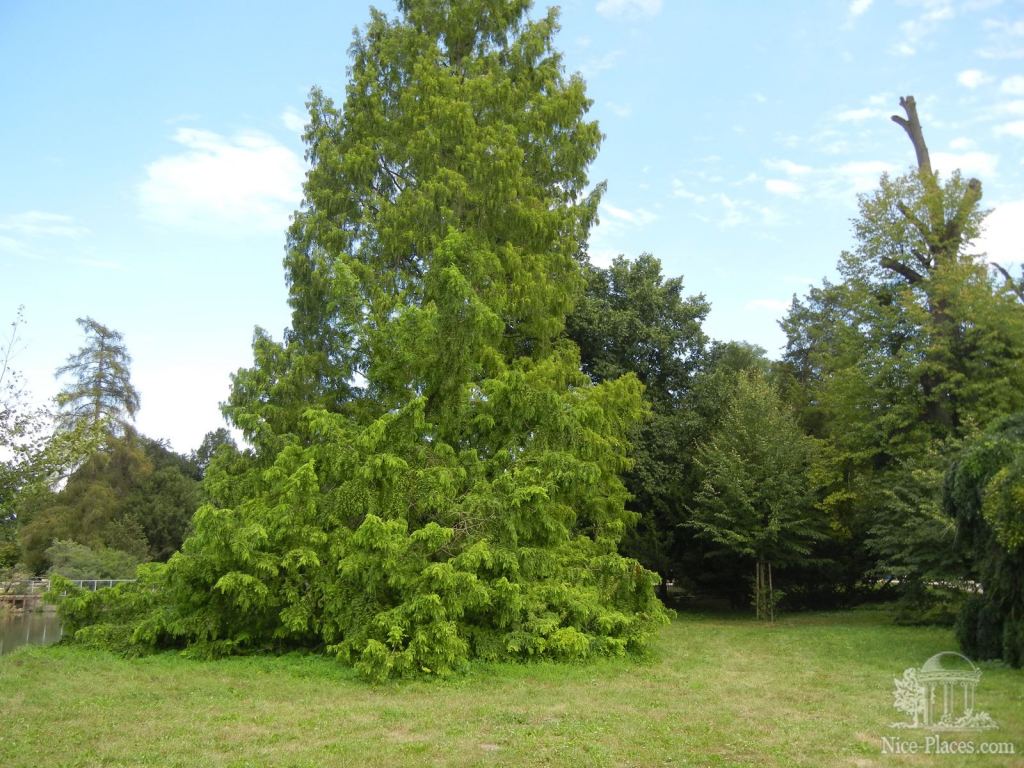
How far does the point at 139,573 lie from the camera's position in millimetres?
12328

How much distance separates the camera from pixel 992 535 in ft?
36.7

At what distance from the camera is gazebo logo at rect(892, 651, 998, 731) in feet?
22.9

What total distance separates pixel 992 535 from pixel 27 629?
24.4 meters

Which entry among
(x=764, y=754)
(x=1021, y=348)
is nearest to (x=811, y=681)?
(x=764, y=754)

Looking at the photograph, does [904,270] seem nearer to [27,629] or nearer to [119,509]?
[27,629]

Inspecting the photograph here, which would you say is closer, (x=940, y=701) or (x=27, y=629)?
(x=940, y=701)

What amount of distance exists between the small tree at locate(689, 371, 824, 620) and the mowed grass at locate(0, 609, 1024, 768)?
7285 mm

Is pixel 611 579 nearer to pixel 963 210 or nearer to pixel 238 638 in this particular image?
pixel 238 638

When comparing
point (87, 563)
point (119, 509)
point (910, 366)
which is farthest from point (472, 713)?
point (119, 509)

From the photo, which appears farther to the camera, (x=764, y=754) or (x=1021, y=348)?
(x=1021, y=348)

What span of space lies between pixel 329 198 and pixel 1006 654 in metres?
13.5

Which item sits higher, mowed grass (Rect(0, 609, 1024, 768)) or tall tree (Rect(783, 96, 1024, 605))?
tall tree (Rect(783, 96, 1024, 605))

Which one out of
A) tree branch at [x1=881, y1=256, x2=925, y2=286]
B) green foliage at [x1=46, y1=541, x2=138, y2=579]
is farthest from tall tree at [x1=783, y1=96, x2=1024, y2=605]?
green foliage at [x1=46, y1=541, x2=138, y2=579]

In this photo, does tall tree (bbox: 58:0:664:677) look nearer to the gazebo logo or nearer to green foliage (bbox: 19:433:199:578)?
the gazebo logo
